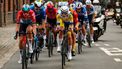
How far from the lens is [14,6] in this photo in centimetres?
4941

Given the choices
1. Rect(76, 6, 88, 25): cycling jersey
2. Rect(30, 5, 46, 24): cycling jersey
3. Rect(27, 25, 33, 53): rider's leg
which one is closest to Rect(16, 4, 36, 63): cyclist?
Rect(27, 25, 33, 53): rider's leg

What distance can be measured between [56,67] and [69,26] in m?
1.51

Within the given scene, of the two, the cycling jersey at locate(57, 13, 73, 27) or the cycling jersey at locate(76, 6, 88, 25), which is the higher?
the cycling jersey at locate(76, 6, 88, 25)

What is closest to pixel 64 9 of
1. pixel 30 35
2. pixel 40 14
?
pixel 30 35

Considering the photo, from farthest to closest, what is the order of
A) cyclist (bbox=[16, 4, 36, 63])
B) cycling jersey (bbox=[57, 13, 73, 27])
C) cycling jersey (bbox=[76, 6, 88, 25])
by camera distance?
1. cycling jersey (bbox=[76, 6, 88, 25])
2. cycling jersey (bbox=[57, 13, 73, 27])
3. cyclist (bbox=[16, 4, 36, 63])

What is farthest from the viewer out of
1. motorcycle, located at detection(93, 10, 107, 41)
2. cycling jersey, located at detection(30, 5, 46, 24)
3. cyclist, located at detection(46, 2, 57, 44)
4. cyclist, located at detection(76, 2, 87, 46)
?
motorcycle, located at detection(93, 10, 107, 41)

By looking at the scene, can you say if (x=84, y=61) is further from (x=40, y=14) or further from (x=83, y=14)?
(x=83, y=14)

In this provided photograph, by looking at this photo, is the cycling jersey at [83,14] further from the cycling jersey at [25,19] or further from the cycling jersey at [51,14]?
the cycling jersey at [25,19]

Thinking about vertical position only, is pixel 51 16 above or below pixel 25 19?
above

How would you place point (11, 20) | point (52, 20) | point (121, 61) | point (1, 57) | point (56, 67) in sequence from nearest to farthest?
1. point (56, 67)
2. point (121, 61)
3. point (1, 57)
4. point (52, 20)
5. point (11, 20)

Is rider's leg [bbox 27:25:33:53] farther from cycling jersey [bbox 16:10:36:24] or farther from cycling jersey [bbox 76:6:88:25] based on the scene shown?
cycling jersey [bbox 76:6:88:25]

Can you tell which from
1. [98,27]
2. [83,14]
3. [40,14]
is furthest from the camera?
[98,27]

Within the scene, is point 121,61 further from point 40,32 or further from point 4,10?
point 4,10

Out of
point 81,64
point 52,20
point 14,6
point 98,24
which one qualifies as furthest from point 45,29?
point 14,6
